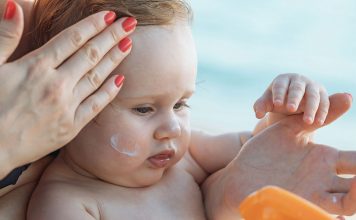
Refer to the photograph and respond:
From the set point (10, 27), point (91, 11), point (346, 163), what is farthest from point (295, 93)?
point (10, 27)

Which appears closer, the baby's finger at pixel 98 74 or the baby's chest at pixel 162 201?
the baby's finger at pixel 98 74

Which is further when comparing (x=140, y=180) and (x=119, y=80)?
(x=140, y=180)

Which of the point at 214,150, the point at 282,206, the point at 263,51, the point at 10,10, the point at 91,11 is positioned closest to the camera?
the point at 282,206

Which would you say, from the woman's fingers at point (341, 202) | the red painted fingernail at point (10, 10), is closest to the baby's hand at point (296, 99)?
the woman's fingers at point (341, 202)

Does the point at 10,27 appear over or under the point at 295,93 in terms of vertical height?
over

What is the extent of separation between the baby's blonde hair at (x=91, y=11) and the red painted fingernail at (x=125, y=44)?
0.06m

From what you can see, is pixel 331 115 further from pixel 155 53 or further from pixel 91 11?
pixel 91 11

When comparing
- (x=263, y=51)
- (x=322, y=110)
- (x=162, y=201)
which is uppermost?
(x=322, y=110)

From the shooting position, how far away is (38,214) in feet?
3.38

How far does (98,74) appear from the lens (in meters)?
0.94

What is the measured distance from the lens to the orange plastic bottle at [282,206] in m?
0.71

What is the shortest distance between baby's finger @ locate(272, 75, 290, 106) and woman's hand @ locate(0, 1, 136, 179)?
0.27 meters

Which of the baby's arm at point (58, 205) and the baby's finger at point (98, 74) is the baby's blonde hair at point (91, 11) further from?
the baby's arm at point (58, 205)

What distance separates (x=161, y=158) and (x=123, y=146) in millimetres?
77
